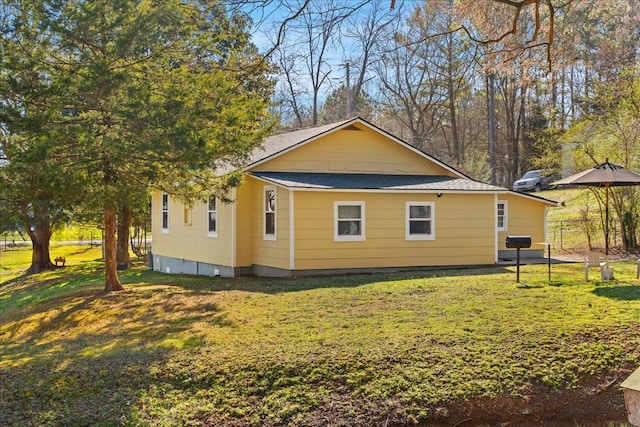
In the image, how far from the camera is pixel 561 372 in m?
7.17

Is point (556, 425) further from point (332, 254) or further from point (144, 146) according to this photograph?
point (332, 254)

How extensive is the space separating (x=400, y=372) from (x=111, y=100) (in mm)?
6880

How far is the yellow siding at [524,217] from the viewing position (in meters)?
20.2

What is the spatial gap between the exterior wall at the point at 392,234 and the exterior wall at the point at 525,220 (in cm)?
345

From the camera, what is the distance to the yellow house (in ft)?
50.6

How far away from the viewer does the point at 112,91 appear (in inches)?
398

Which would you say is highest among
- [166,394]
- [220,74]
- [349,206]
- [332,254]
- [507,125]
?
[507,125]

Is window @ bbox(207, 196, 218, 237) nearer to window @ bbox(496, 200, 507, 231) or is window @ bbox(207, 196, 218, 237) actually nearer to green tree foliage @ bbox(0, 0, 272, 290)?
green tree foliage @ bbox(0, 0, 272, 290)

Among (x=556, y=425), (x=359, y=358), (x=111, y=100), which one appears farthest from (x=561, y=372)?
(x=111, y=100)

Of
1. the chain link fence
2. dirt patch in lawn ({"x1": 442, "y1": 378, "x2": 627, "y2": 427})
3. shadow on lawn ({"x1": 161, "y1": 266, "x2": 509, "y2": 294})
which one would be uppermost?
the chain link fence

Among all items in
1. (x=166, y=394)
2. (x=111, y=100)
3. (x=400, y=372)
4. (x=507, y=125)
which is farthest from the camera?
(x=507, y=125)

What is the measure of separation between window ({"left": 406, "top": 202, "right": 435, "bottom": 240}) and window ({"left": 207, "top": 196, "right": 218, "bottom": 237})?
5.79 meters

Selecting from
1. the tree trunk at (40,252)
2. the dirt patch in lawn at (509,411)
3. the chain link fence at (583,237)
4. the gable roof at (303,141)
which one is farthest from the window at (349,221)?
A: the tree trunk at (40,252)

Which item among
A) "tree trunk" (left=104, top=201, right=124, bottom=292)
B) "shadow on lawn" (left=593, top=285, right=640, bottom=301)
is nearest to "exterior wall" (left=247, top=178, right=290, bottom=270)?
"tree trunk" (left=104, top=201, right=124, bottom=292)
